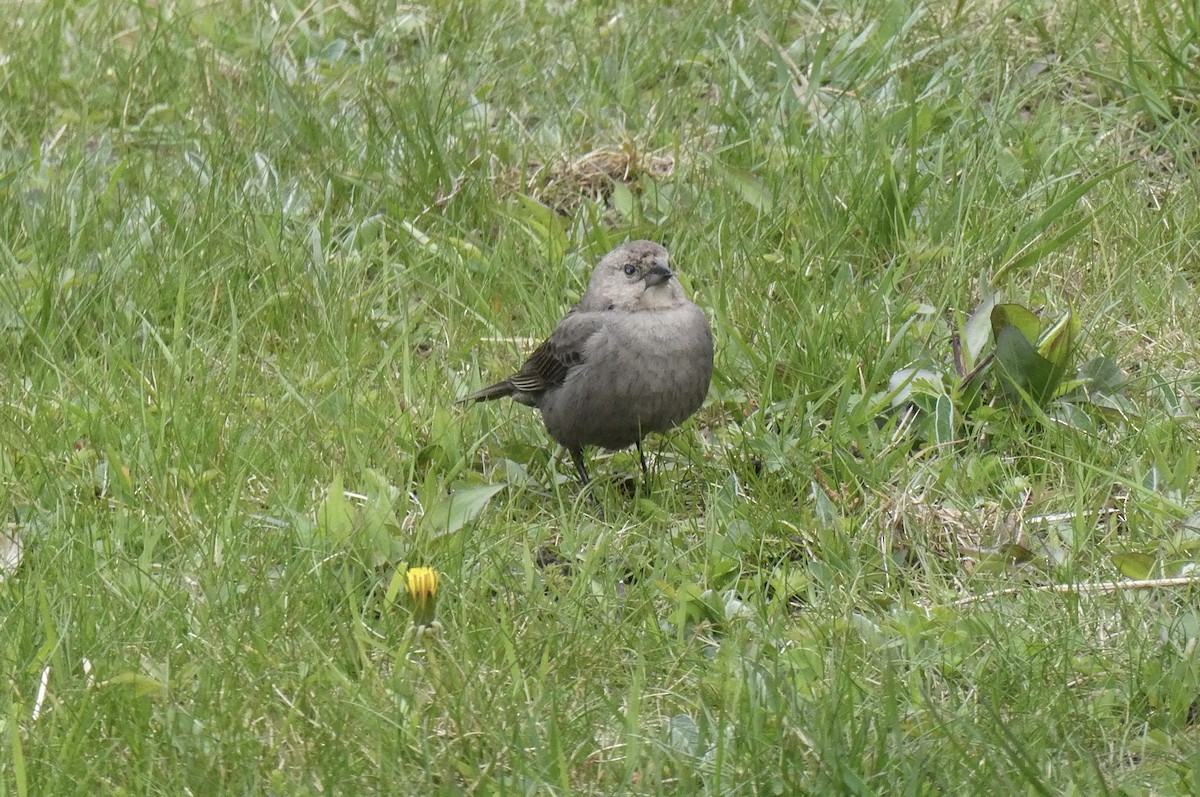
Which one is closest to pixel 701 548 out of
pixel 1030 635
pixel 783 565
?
pixel 783 565

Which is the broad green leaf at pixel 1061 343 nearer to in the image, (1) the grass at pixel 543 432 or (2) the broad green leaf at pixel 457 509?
(1) the grass at pixel 543 432

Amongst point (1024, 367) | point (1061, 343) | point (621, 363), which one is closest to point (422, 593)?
point (621, 363)

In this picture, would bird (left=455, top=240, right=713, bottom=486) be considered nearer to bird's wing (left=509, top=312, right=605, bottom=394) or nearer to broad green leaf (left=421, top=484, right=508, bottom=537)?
bird's wing (left=509, top=312, right=605, bottom=394)

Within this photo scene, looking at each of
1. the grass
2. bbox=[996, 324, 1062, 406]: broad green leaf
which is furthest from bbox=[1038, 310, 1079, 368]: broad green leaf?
the grass

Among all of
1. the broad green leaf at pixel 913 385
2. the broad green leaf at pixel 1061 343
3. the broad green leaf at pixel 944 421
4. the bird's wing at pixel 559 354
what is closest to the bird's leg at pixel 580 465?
the bird's wing at pixel 559 354

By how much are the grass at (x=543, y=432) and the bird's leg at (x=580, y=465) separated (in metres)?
0.08

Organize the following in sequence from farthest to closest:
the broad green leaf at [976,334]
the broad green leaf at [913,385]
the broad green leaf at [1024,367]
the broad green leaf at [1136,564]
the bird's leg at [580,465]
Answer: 1. the bird's leg at [580,465]
2. the broad green leaf at [976,334]
3. the broad green leaf at [913,385]
4. the broad green leaf at [1024,367]
5. the broad green leaf at [1136,564]

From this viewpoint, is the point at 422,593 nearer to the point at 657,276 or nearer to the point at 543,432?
the point at 657,276

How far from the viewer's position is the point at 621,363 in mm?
4758

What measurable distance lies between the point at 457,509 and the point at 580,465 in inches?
31.1

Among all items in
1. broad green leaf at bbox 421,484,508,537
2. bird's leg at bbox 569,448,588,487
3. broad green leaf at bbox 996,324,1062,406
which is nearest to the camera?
broad green leaf at bbox 421,484,508,537

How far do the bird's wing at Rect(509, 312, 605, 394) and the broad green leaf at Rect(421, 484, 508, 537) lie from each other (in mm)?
690

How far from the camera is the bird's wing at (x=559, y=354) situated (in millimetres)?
4895

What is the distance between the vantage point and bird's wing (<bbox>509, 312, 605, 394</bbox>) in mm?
4895
